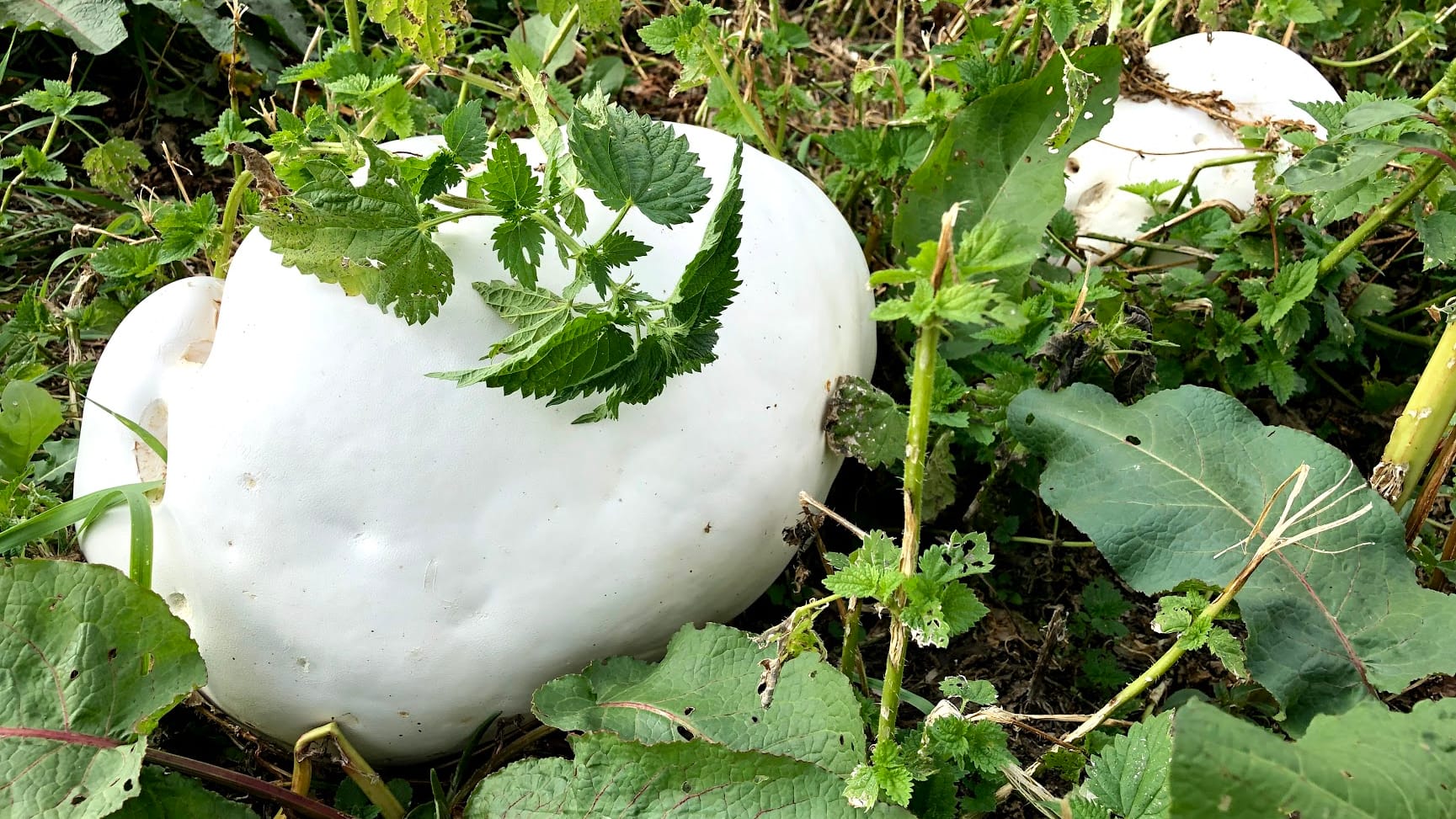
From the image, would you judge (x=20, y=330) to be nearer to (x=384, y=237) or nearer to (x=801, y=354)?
(x=384, y=237)

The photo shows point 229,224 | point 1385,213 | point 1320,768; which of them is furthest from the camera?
point 229,224

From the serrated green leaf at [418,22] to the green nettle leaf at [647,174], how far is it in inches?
25.3

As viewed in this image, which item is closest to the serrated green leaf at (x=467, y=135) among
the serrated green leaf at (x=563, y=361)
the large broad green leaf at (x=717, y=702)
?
the serrated green leaf at (x=563, y=361)

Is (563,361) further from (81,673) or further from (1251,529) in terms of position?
(1251,529)

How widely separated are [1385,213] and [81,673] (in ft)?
6.93

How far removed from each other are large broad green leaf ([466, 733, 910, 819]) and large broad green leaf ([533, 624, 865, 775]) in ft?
0.15

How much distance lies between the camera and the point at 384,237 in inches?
57.4

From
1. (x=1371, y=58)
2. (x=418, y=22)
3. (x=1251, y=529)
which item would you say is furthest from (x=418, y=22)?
(x=1371, y=58)

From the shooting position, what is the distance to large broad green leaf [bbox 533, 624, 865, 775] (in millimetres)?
1513

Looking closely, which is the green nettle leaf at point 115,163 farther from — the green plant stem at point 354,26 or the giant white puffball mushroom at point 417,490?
the giant white puffball mushroom at point 417,490

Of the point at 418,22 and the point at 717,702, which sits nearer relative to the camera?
the point at 717,702

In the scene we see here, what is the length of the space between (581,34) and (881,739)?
2109 millimetres

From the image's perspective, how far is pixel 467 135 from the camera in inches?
59.9

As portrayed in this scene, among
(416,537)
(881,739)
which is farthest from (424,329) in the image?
(881,739)
